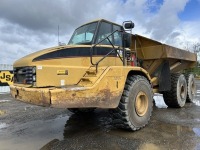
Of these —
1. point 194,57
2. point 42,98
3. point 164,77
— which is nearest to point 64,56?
point 42,98

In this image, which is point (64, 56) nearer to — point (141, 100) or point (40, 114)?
point (141, 100)

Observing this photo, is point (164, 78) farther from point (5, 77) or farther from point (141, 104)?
point (5, 77)

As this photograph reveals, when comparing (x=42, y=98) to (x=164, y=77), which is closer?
(x=42, y=98)

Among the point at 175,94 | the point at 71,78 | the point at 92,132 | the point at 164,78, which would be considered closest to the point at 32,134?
the point at 92,132

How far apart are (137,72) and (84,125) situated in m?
1.87

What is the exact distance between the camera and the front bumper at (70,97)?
13.8 feet

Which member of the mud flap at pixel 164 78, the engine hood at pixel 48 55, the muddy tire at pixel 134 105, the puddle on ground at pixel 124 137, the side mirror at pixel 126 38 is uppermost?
the side mirror at pixel 126 38

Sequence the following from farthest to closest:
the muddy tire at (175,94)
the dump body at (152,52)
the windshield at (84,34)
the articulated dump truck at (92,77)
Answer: the muddy tire at (175,94) → the dump body at (152,52) → the windshield at (84,34) → the articulated dump truck at (92,77)

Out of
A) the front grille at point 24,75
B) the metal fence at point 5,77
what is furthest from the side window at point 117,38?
the metal fence at point 5,77

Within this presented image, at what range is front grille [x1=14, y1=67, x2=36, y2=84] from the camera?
4.53 meters

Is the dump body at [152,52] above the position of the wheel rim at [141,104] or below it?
above

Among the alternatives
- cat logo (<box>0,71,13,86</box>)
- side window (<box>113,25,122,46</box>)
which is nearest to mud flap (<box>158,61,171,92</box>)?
side window (<box>113,25,122,46</box>)

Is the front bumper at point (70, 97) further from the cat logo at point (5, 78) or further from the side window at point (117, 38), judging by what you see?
the cat logo at point (5, 78)

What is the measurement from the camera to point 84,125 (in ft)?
20.2
